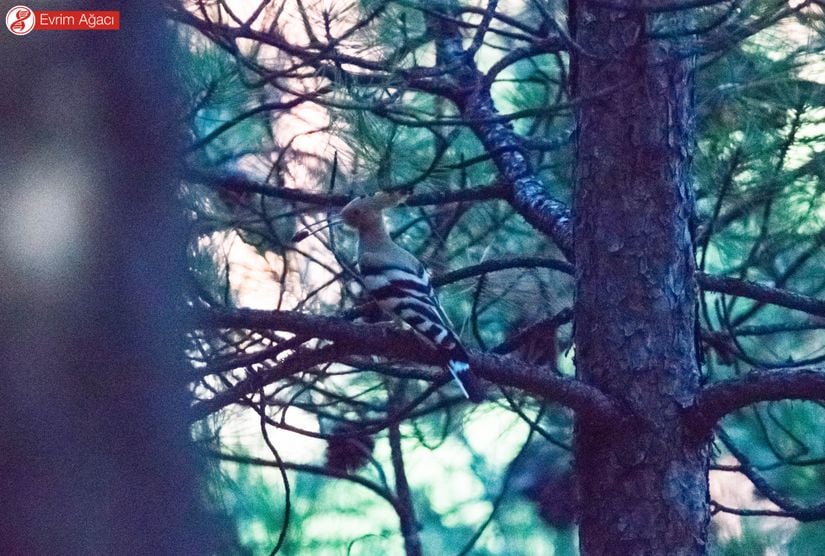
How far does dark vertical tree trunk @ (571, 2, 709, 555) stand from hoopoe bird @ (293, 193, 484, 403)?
0.28 metres

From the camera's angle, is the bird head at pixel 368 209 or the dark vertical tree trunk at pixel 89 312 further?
the bird head at pixel 368 209

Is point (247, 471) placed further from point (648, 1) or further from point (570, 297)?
point (648, 1)

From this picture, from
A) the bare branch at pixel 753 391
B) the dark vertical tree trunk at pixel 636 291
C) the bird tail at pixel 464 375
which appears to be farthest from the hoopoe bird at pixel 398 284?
the bare branch at pixel 753 391

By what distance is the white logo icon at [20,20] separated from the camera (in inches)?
38.5

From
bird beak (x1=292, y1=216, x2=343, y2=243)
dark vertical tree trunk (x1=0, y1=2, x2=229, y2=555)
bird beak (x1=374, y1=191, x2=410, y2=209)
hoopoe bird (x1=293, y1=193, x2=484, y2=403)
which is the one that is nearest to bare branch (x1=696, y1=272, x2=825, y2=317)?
hoopoe bird (x1=293, y1=193, x2=484, y2=403)

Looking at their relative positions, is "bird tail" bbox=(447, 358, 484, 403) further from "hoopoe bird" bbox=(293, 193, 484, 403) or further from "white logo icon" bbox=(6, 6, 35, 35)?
"white logo icon" bbox=(6, 6, 35, 35)

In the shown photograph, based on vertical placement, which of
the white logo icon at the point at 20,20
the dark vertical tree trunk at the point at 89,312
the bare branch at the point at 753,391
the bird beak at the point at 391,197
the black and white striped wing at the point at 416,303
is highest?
the bird beak at the point at 391,197

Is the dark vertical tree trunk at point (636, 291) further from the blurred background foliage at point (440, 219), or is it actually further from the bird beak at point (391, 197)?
the bird beak at point (391, 197)

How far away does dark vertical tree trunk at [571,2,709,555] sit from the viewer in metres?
2.11

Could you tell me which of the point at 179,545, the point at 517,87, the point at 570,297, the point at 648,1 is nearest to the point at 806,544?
the point at 570,297

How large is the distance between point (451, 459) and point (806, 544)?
4.13 feet

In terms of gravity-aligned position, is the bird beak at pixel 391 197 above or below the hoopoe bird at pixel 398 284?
above

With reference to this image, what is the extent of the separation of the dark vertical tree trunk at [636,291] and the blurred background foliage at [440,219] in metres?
0.14

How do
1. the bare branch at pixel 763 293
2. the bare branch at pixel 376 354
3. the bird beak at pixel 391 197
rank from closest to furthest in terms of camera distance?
the bare branch at pixel 376 354
the bare branch at pixel 763 293
the bird beak at pixel 391 197
